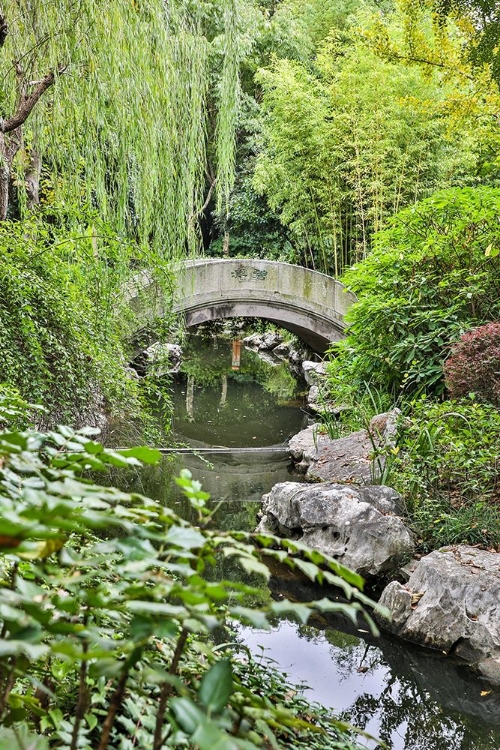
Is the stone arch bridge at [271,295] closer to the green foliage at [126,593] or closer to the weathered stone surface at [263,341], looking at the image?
→ the weathered stone surface at [263,341]

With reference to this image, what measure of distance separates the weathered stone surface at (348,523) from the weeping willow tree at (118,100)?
6.91 feet

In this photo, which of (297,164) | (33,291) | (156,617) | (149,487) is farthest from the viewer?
(297,164)

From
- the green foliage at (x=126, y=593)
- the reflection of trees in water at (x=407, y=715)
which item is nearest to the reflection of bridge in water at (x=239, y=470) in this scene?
the reflection of trees in water at (x=407, y=715)

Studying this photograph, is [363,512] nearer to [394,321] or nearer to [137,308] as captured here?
[394,321]

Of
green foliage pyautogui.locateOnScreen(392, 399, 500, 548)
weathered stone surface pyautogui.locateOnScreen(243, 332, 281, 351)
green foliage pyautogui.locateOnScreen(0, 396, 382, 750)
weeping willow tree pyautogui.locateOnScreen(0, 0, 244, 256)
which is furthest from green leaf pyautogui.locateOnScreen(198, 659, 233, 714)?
weathered stone surface pyautogui.locateOnScreen(243, 332, 281, 351)

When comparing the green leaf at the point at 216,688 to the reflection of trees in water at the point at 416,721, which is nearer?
the green leaf at the point at 216,688

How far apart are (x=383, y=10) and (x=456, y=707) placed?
19224 millimetres

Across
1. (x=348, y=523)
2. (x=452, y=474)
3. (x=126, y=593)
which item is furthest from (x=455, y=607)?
(x=126, y=593)

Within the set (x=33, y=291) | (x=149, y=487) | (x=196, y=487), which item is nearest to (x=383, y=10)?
(x=149, y=487)

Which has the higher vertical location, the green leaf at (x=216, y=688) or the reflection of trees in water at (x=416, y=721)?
the green leaf at (x=216, y=688)

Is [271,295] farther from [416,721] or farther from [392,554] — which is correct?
[416,721]

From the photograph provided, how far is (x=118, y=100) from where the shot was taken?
4.14 meters

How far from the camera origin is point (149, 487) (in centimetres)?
631

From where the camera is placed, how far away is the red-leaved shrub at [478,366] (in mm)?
5117
